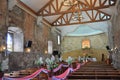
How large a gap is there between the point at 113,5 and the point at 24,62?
7.84 m

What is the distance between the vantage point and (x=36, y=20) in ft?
51.5

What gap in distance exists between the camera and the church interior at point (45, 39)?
26.5 ft

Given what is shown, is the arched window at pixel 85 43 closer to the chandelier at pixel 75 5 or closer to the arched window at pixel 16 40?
the chandelier at pixel 75 5

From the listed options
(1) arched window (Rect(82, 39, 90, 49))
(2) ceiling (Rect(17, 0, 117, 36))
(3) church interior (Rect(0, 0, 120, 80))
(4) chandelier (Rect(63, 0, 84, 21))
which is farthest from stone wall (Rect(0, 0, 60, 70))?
(1) arched window (Rect(82, 39, 90, 49))

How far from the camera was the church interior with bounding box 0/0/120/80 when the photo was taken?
8.07 m

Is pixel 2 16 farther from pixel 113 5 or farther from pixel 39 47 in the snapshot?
pixel 113 5

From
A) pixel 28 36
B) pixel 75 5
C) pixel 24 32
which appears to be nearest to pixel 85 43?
pixel 75 5

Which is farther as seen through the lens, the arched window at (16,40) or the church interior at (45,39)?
the arched window at (16,40)

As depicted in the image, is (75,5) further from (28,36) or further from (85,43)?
(85,43)

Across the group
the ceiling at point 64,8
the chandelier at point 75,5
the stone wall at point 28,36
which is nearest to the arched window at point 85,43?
the ceiling at point 64,8

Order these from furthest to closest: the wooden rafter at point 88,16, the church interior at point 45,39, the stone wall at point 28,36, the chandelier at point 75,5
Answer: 1. the wooden rafter at point 88,16
2. the chandelier at point 75,5
3. the stone wall at point 28,36
4. the church interior at point 45,39

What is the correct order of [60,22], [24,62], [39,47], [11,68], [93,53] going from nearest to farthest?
[11,68] → [24,62] → [39,47] → [60,22] → [93,53]

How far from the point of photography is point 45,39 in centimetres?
1802

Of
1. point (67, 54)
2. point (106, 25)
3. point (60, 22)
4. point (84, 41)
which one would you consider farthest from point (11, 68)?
point (84, 41)
